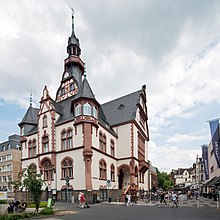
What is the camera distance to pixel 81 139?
39781mm

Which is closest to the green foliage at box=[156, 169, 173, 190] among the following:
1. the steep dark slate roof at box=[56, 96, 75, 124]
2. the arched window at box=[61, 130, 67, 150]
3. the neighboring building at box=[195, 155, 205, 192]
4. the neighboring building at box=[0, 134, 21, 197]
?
the neighboring building at box=[195, 155, 205, 192]

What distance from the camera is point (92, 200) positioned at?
37531mm

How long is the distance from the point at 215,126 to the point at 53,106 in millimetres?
23914

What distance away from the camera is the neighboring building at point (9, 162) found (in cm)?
7575

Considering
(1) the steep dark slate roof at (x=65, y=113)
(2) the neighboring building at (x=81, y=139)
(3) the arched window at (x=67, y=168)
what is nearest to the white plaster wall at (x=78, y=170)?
(2) the neighboring building at (x=81, y=139)

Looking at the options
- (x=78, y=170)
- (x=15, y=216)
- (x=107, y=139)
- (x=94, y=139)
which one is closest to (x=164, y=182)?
(x=107, y=139)

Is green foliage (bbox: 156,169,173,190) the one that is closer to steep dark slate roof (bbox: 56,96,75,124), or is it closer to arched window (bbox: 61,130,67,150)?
steep dark slate roof (bbox: 56,96,75,124)

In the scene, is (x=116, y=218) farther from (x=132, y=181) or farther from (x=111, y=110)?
(x=111, y=110)

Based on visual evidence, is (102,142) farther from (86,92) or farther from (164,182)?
(164,182)

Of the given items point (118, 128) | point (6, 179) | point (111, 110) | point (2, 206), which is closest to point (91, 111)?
point (118, 128)

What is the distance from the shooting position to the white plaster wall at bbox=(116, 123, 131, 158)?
49294mm

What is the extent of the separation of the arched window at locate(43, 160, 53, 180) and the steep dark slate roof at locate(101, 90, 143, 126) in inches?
532

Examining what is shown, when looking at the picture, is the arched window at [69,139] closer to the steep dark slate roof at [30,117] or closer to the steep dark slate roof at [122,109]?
the steep dark slate roof at [122,109]

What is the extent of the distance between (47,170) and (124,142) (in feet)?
44.7
